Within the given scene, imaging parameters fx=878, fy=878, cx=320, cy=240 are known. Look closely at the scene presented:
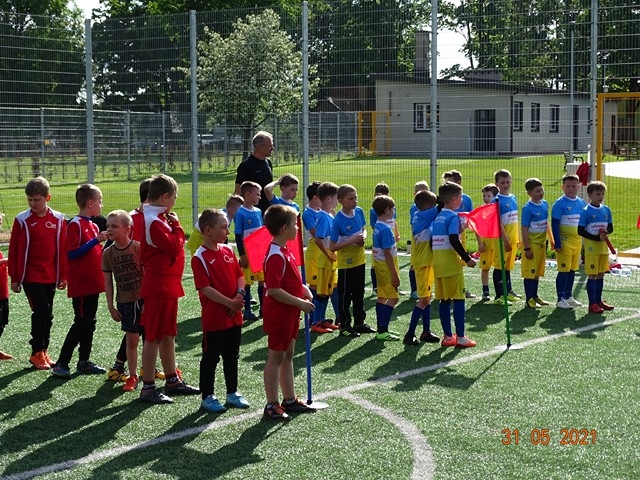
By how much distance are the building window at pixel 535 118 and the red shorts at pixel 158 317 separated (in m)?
9.66

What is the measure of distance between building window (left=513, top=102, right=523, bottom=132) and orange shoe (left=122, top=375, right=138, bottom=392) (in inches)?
373

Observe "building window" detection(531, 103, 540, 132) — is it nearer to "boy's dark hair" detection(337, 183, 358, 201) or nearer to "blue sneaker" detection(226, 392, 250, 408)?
"boy's dark hair" detection(337, 183, 358, 201)

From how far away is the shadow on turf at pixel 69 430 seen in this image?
18.5 ft

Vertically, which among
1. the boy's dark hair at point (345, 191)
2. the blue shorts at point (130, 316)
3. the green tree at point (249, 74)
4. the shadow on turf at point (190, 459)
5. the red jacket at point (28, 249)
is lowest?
the shadow on turf at point (190, 459)

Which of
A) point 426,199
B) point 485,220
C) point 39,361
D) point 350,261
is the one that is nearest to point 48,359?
point 39,361

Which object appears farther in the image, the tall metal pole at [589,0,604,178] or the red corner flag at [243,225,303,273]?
the tall metal pole at [589,0,604,178]

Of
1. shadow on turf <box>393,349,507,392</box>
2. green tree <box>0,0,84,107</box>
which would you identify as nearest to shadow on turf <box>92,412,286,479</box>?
shadow on turf <box>393,349,507,392</box>

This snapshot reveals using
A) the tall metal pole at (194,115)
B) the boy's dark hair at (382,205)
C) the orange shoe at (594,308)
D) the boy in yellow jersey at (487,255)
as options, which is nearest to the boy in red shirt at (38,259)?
the boy's dark hair at (382,205)

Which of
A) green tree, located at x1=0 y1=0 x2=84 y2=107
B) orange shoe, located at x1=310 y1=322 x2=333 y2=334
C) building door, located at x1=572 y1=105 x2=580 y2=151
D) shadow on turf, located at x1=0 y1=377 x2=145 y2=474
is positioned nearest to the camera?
shadow on turf, located at x1=0 y1=377 x2=145 y2=474

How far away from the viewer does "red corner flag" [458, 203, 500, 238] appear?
8836mm

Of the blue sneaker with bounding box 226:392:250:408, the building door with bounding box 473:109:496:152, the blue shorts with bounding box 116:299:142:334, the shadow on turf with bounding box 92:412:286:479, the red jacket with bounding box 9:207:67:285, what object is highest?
the building door with bounding box 473:109:496:152

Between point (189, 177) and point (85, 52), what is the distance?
10.1ft

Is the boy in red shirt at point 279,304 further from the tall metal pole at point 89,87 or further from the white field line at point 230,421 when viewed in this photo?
the tall metal pole at point 89,87

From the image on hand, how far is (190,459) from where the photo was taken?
5504 mm
